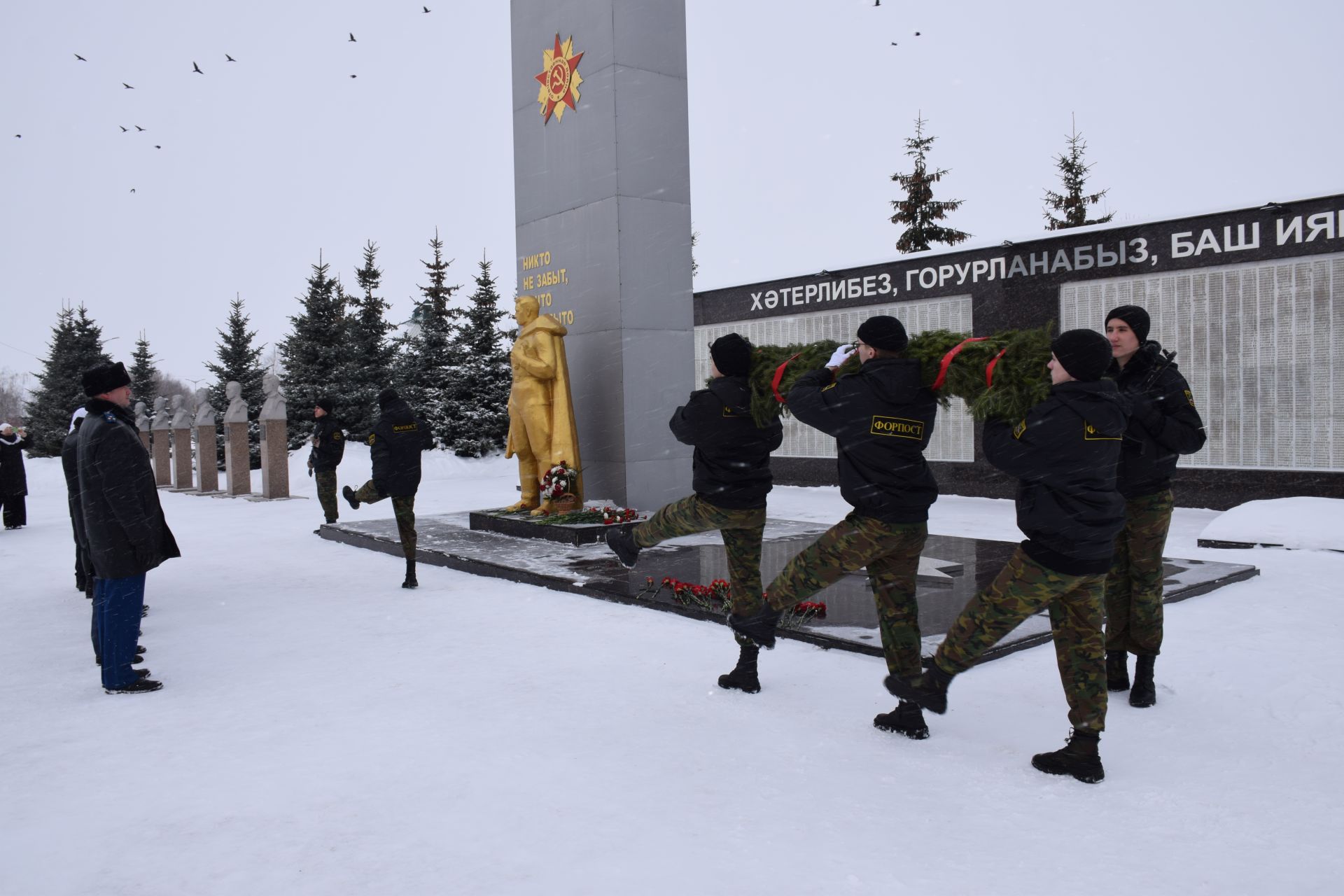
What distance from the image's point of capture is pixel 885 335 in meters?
4.04

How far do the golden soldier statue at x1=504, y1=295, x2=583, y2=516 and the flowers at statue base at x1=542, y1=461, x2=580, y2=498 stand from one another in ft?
0.26

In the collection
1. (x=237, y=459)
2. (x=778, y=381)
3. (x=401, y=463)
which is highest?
(x=778, y=381)

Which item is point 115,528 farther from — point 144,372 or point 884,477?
point 144,372

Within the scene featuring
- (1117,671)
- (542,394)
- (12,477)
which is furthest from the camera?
(12,477)

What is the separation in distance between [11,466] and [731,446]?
13635mm

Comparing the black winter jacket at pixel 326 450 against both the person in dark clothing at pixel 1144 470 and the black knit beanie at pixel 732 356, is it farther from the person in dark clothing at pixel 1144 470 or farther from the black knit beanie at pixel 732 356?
the person in dark clothing at pixel 1144 470

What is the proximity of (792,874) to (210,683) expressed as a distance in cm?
374

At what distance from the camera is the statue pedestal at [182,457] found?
22.1m

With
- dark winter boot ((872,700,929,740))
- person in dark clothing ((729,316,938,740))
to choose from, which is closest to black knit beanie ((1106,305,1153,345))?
person in dark clothing ((729,316,938,740))

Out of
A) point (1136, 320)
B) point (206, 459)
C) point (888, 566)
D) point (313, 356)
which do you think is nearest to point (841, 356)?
point (888, 566)

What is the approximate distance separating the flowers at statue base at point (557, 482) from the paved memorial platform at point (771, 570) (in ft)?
2.14

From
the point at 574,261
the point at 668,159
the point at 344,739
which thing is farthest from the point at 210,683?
the point at 668,159

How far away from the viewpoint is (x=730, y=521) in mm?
4730

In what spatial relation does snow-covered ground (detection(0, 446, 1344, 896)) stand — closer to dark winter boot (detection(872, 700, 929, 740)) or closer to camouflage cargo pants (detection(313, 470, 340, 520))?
dark winter boot (detection(872, 700, 929, 740))
